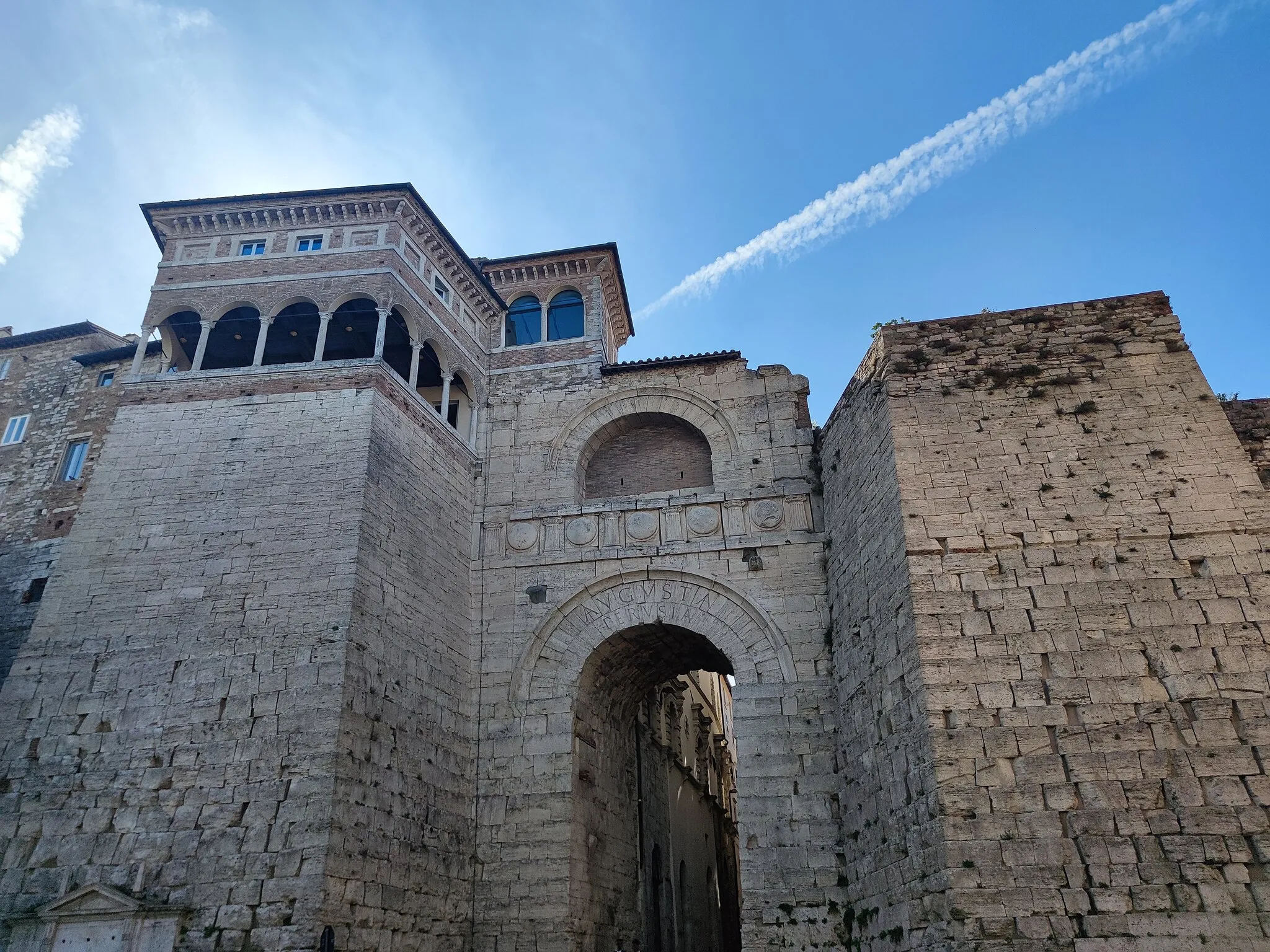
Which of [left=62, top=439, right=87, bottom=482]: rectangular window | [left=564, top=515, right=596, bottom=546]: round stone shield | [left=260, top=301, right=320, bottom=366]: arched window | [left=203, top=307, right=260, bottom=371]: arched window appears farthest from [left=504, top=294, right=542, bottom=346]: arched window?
[left=62, top=439, right=87, bottom=482]: rectangular window

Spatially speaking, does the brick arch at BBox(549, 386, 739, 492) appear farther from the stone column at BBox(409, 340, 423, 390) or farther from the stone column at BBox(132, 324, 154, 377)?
the stone column at BBox(132, 324, 154, 377)

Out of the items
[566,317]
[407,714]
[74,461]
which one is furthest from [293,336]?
[407,714]

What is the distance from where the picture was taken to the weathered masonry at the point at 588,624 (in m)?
9.23

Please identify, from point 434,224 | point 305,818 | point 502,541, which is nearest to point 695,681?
point 502,541

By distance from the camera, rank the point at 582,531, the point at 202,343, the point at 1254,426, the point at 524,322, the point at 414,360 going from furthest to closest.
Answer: the point at 524,322 < the point at 414,360 < the point at 582,531 < the point at 202,343 < the point at 1254,426

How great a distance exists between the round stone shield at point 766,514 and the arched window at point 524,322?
5986 mm

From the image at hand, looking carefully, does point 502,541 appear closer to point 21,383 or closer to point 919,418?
point 919,418

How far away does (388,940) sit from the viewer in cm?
1107

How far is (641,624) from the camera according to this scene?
566 inches

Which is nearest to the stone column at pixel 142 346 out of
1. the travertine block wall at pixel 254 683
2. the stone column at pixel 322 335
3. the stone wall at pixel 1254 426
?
the travertine block wall at pixel 254 683

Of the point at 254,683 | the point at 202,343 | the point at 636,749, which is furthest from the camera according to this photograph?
the point at 636,749

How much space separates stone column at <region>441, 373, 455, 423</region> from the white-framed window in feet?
32.3

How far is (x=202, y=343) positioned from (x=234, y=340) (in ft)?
6.94

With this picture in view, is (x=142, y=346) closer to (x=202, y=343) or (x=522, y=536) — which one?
(x=202, y=343)
